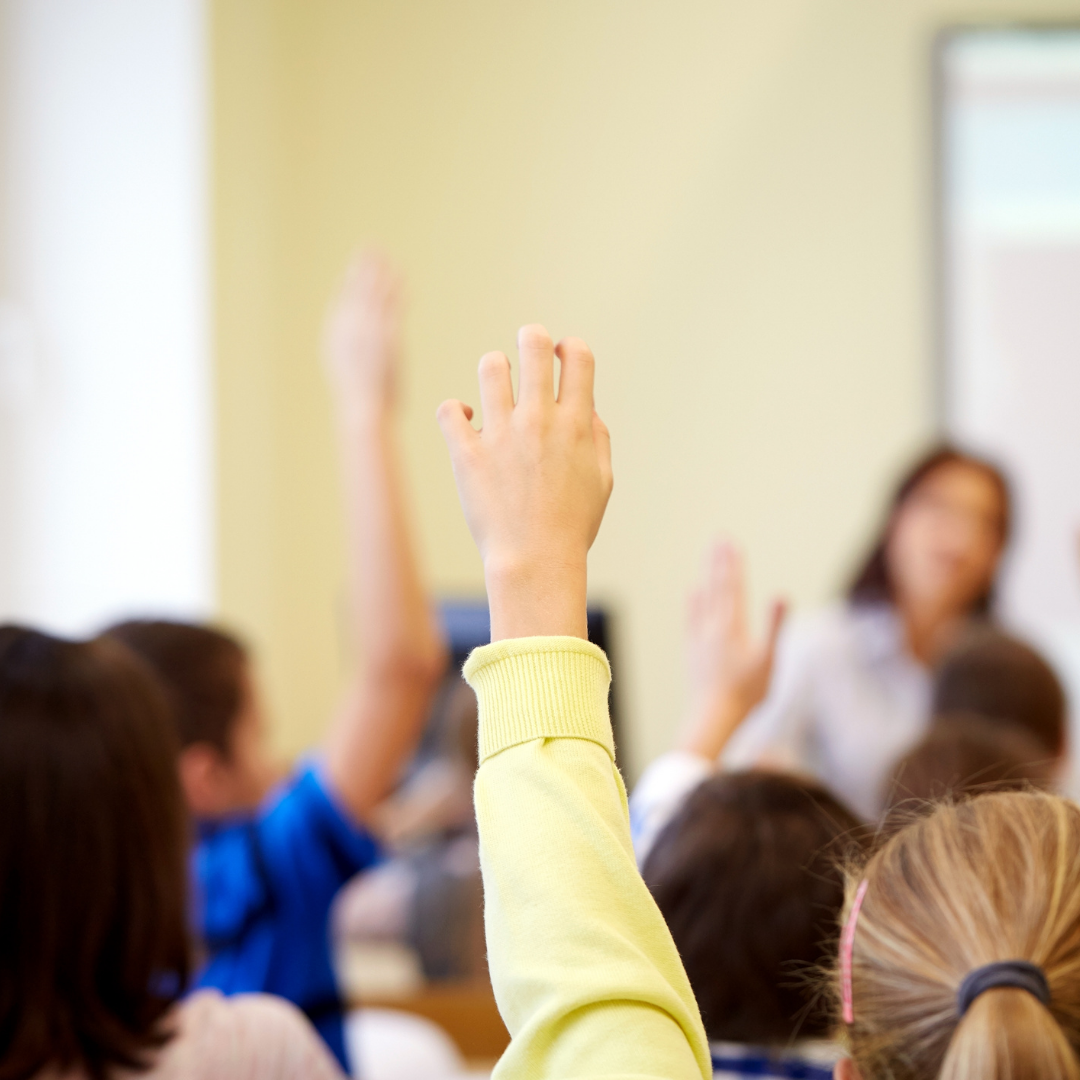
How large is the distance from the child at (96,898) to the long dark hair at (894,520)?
141 cm

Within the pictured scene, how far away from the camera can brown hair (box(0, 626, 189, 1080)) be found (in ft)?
2.73

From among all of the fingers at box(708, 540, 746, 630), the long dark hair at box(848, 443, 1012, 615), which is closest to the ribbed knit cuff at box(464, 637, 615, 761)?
the fingers at box(708, 540, 746, 630)

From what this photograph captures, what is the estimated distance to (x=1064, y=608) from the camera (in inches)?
113

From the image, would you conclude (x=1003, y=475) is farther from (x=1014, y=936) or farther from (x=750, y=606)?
(x=1014, y=936)

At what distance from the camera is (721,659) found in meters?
1.23

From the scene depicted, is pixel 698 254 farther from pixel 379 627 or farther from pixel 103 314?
pixel 379 627

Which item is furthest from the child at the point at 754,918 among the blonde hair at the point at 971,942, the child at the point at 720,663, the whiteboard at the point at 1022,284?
the whiteboard at the point at 1022,284

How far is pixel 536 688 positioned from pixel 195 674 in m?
0.84

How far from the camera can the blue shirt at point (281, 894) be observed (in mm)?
1155

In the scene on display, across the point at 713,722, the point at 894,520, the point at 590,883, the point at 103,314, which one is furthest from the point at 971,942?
the point at 103,314

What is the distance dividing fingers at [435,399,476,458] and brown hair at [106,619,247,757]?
A: 0.79m

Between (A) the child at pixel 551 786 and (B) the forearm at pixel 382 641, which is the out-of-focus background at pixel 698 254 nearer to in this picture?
(B) the forearm at pixel 382 641

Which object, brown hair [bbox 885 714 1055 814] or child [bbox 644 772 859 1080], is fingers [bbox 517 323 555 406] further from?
brown hair [bbox 885 714 1055 814]

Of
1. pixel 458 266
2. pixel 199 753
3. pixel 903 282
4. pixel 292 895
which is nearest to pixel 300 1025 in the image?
pixel 292 895
